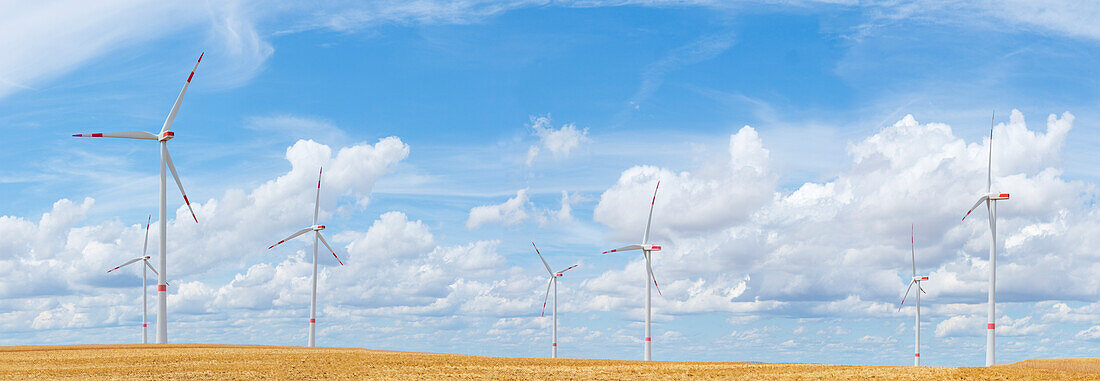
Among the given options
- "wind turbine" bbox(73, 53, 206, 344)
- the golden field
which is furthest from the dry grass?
"wind turbine" bbox(73, 53, 206, 344)

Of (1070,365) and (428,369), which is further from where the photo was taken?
(428,369)

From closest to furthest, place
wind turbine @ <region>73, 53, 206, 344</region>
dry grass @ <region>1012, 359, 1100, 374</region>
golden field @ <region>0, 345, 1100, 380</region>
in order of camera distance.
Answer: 1. golden field @ <region>0, 345, 1100, 380</region>
2. dry grass @ <region>1012, 359, 1100, 374</region>
3. wind turbine @ <region>73, 53, 206, 344</region>

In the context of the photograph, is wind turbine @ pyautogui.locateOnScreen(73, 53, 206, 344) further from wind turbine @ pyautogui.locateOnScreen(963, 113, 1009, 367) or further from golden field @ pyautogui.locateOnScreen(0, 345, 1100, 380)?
wind turbine @ pyautogui.locateOnScreen(963, 113, 1009, 367)

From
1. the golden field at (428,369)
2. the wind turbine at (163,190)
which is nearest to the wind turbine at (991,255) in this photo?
the golden field at (428,369)

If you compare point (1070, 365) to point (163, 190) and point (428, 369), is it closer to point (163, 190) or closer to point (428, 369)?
point (428, 369)

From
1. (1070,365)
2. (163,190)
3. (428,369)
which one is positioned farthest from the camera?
(163,190)

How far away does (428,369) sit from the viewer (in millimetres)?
44344

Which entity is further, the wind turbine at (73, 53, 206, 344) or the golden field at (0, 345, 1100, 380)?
the wind turbine at (73, 53, 206, 344)

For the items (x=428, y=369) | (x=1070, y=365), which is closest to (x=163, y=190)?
(x=428, y=369)

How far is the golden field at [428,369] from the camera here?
4062 cm

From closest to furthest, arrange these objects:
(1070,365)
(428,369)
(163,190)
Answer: (1070,365), (428,369), (163,190)

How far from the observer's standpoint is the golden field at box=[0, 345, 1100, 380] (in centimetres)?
4062

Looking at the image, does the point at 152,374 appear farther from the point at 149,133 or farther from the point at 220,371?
the point at 149,133

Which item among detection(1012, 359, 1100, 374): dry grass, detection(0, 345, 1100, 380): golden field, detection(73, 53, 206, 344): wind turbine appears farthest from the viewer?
detection(73, 53, 206, 344): wind turbine
